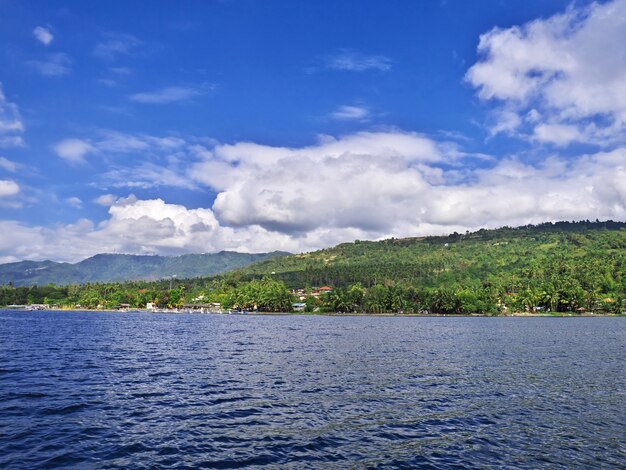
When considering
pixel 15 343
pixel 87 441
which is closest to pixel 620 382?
pixel 87 441

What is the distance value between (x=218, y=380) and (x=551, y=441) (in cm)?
3179

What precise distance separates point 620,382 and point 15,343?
97.9 metres

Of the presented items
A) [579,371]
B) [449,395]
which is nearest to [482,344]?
[579,371]

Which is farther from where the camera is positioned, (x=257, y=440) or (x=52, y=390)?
(x=52, y=390)

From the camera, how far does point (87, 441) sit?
27516 millimetres

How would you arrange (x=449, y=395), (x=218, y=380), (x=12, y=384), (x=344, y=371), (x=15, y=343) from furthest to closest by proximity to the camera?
(x=15, y=343)
(x=344, y=371)
(x=218, y=380)
(x=12, y=384)
(x=449, y=395)

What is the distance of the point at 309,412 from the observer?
115ft

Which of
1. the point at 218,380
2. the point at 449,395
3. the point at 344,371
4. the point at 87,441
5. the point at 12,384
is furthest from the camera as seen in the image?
the point at 344,371

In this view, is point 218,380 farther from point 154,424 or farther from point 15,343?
point 15,343

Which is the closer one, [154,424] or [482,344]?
[154,424]

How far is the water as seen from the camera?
25453mm

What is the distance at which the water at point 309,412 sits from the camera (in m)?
25.5

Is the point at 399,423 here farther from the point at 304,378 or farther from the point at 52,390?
the point at 52,390

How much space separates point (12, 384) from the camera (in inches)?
1764
